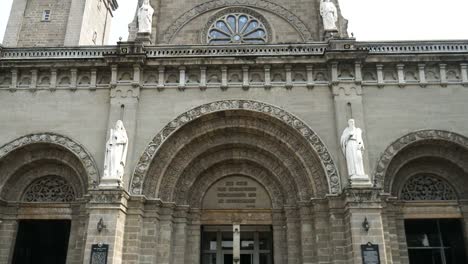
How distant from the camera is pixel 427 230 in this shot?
15625mm

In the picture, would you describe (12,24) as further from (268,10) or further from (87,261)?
(87,261)

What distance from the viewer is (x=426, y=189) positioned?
15930mm

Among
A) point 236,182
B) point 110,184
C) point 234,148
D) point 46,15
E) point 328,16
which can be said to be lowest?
point 110,184

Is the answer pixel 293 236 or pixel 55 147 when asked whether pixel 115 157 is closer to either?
pixel 55 147

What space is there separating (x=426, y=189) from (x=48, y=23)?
21.2 m

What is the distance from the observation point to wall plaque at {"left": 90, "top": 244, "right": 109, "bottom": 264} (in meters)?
13.6

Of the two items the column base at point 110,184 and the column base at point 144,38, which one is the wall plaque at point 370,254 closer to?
the column base at point 110,184

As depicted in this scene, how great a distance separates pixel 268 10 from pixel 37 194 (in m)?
14.0

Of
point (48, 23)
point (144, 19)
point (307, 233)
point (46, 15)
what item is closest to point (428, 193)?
point (307, 233)

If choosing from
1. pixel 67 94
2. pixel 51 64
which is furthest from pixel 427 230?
pixel 51 64

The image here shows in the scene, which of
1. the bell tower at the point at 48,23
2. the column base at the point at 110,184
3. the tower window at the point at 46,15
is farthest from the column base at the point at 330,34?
the tower window at the point at 46,15

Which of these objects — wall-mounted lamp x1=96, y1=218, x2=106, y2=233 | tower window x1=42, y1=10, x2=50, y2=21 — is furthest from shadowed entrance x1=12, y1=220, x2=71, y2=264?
tower window x1=42, y1=10, x2=50, y2=21

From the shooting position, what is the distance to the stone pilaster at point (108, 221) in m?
13.8

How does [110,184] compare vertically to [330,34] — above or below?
below
